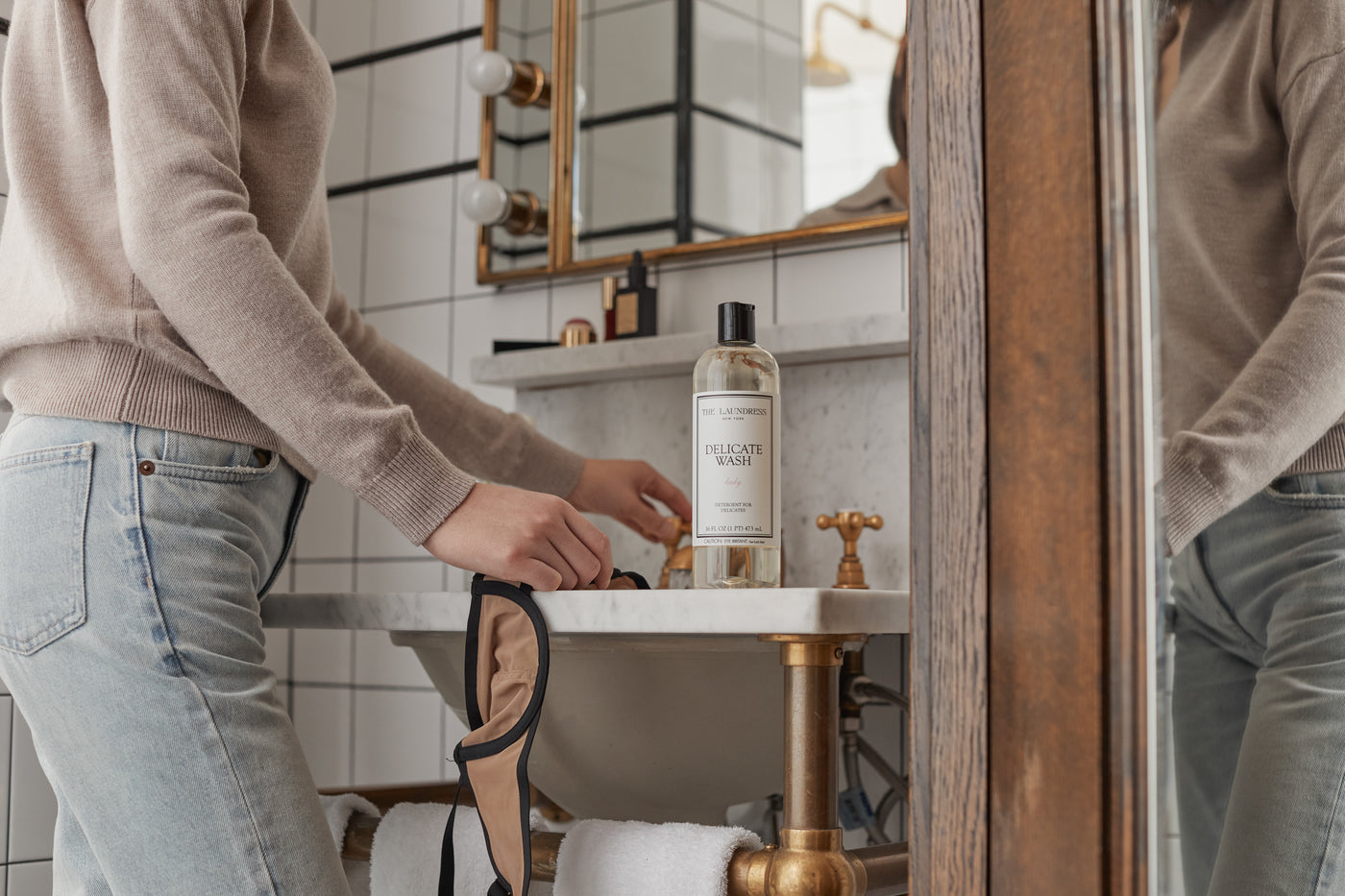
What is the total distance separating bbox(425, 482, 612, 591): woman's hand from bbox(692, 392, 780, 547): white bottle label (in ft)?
0.26

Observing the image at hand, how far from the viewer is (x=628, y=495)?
118 centimetres

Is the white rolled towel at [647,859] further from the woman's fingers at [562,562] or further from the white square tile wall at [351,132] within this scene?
the white square tile wall at [351,132]

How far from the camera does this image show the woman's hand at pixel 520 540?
0.75 meters

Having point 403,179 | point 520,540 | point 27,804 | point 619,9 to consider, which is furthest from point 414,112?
point 520,540

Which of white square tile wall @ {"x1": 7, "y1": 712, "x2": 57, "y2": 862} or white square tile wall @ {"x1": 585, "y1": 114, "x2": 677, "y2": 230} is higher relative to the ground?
white square tile wall @ {"x1": 585, "y1": 114, "x2": 677, "y2": 230}

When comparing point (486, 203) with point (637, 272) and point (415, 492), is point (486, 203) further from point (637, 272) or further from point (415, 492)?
point (415, 492)

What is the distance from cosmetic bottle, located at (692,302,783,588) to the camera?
792 millimetres

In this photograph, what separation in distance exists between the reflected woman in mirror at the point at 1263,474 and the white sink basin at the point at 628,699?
10.2 inches

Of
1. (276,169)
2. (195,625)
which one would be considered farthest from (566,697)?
(276,169)

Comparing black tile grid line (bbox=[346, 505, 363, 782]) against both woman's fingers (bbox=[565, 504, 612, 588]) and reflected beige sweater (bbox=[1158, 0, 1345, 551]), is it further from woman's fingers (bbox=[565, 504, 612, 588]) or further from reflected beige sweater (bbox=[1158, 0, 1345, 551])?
reflected beige sweater (bbox=[1158, 0, 1345, 551])

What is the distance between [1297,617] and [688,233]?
1.00 m

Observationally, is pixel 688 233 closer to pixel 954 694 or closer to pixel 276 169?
pixel 276 169

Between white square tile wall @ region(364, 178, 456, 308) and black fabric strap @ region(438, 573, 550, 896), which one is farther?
white square tile wall @ region(364, 178, 456, 308)

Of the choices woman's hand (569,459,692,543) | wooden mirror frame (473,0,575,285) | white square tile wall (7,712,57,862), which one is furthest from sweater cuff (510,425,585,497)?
white square tile wall (7,712,57,862)
